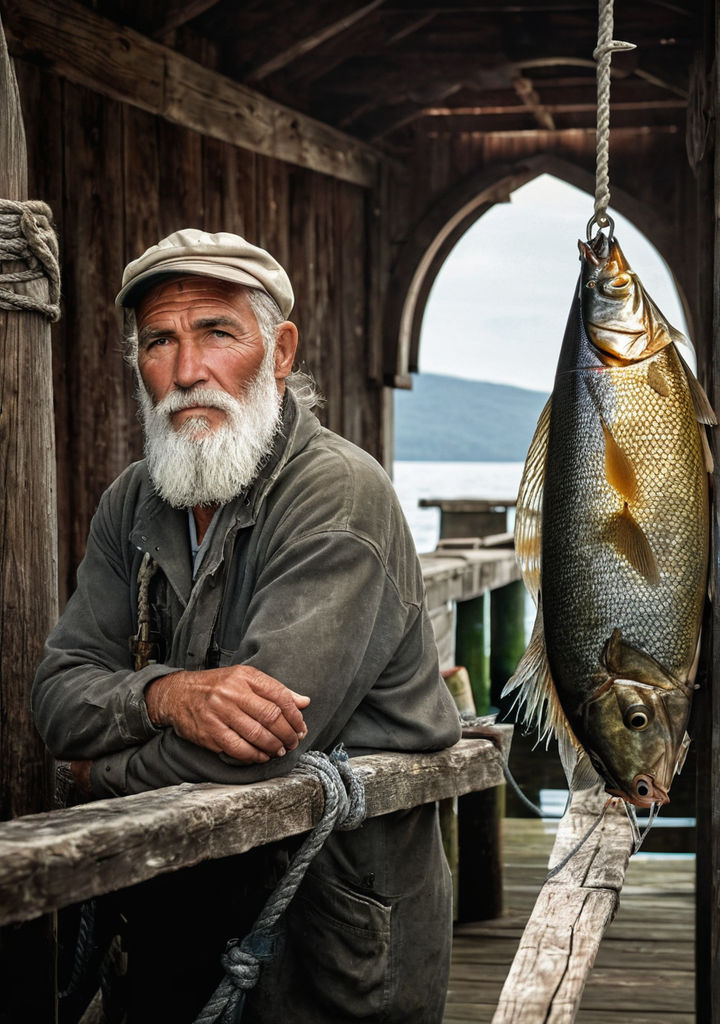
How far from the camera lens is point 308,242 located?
796cm

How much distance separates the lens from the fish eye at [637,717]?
208 centimetres

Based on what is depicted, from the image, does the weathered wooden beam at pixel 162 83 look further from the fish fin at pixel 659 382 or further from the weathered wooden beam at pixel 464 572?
the fish fin at pixel 659 382

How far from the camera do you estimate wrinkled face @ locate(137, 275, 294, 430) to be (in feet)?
9.54

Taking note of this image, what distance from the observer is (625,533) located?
2133mm

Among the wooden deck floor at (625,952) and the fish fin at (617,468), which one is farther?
the wooden deck floor at (625,952)

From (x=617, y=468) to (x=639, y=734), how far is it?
432mm

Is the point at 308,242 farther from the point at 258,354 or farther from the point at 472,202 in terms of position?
the point at 258,354

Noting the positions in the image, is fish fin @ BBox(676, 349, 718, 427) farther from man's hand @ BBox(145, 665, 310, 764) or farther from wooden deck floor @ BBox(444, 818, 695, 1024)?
wooden deck floor @ BBox(444, 818, 695, 1024)

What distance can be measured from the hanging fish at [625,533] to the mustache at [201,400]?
952 mm

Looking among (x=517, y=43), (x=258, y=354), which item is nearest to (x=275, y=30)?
(x=517, y=43)

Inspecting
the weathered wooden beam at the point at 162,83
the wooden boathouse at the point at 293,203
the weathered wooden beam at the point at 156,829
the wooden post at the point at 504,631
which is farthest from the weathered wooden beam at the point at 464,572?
the weathered wooden beam at the point at 156,829

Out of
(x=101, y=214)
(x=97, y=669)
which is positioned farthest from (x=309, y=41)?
(x=97, y=669)

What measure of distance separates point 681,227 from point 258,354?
6509mm

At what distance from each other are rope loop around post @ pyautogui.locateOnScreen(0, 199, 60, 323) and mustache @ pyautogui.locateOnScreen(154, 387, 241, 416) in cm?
38
